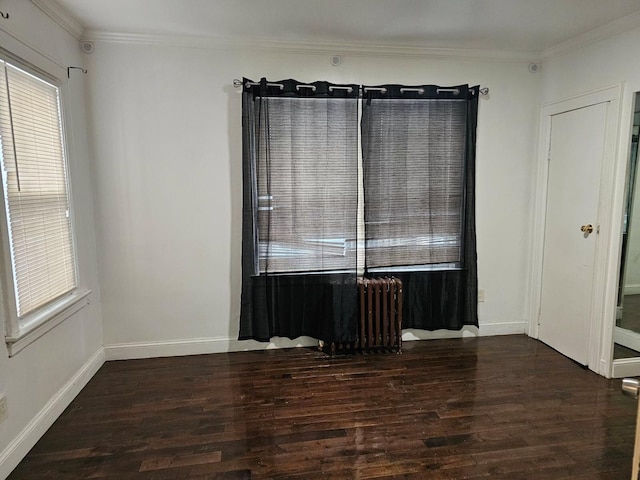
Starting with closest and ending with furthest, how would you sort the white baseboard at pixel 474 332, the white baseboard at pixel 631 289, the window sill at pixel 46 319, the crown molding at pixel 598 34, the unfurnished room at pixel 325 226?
1. the window sill at pixel 46 319
2. the unfurnished room at pixel 325 226
3. the crown molding at pixel 598 34
4. the white baseboard at pixel 631 289
5. the white baseboard at pixel 474 332

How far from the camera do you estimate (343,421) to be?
7.84 feet

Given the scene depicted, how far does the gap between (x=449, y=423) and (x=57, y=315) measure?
2.55 metres

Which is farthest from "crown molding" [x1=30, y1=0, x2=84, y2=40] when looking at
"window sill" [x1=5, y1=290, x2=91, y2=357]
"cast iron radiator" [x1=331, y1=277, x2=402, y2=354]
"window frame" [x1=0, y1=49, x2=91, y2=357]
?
A: "cast iron radiator" [x1=331, y1=277, x2=402, y2=354]

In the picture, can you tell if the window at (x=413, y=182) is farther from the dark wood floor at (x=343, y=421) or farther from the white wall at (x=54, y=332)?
the white wall at (x=54, y=332)

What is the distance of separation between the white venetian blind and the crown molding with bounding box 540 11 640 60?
3.91m

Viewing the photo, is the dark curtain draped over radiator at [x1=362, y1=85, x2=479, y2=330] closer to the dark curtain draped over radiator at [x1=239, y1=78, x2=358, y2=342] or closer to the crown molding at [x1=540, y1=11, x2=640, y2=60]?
the dark curtain draped over radiator at [x1=239, y1=78, x2=358, y2=342]

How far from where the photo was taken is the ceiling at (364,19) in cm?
250

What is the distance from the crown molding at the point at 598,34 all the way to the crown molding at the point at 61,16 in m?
3.80

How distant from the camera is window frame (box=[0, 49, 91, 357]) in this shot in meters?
2.00

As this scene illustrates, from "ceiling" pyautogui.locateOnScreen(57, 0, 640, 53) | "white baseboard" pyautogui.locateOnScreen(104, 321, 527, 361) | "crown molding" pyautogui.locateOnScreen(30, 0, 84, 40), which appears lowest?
"white baseboard" pyautogui.locateOnScreen(104, 321, 527, 361)

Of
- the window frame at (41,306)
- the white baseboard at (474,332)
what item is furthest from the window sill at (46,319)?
the white baseboard at (474,332)

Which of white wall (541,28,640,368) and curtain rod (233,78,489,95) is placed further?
curtain rod (233,78,489,95)

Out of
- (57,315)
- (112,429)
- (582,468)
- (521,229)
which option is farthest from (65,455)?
(521,229)

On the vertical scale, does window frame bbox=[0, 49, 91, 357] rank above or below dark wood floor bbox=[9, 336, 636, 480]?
above
